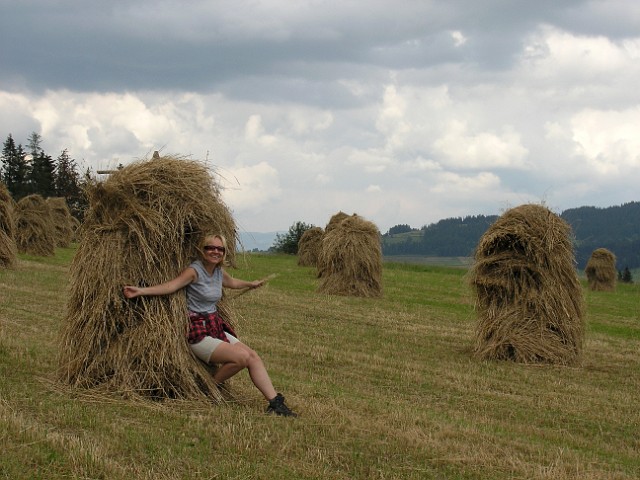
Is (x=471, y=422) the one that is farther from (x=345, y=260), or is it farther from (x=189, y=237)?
(x=345, y=260)

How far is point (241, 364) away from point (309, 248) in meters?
40.2

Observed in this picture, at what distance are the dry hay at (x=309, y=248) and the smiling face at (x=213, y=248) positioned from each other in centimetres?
3905

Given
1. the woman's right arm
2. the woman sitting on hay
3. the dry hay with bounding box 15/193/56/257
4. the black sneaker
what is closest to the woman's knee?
the woman sitting on hay

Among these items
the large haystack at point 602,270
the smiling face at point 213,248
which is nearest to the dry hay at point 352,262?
the smiling face at point 213,248

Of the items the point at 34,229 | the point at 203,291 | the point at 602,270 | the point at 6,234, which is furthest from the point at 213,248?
the point at 602,270

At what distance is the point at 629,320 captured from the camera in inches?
1057

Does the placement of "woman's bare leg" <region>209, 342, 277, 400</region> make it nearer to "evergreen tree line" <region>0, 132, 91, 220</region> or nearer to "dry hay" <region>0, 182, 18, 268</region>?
"dry hay" <region>0, 182, 18, 268</region>

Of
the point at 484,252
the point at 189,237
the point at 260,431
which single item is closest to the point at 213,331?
the point at 189,237

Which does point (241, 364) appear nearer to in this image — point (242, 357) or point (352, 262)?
point (242, 357)

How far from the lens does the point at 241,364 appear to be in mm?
8094

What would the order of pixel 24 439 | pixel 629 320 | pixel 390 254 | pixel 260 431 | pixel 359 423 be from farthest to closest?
pixel 390 254, pixel 629 320, pixel 359 423, pixel 260 431, pixel 24 439

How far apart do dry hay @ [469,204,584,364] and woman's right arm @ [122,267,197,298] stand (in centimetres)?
763

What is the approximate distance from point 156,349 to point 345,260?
19620 millimetres

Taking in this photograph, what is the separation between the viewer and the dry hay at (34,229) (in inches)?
1481
